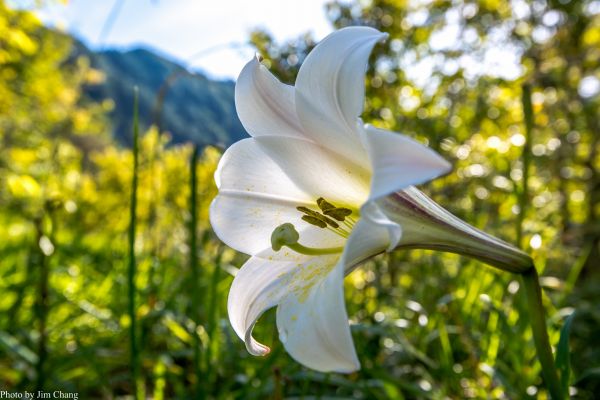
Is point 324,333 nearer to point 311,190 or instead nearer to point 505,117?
point 311,190

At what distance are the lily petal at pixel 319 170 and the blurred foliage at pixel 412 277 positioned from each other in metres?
0.39

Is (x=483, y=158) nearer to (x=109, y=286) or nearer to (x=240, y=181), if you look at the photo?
(x=240, y=181)

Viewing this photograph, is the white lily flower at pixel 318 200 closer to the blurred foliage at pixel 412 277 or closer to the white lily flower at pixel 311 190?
the white lily flower at pixel 311 190

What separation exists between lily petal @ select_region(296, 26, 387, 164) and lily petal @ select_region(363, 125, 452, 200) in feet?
0.36

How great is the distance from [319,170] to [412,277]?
5.83 ft

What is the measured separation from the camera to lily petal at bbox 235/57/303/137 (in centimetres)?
90

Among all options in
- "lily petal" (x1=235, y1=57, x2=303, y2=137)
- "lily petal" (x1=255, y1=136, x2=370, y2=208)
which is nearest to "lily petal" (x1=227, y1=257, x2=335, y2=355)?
"lily petal" (x1=255, y1=136, x2=370, y2=208)

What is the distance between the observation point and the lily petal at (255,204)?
1.02 m

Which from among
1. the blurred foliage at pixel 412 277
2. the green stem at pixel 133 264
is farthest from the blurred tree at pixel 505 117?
the green stem at pixel 133 264

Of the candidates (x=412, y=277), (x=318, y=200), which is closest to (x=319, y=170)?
(x=318, y=200)

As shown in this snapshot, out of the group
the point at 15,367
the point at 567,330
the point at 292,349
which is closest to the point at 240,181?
the point at 292,349

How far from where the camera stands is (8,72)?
29.8ft

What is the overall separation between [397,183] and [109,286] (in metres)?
2.40

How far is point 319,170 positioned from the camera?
948 mm
